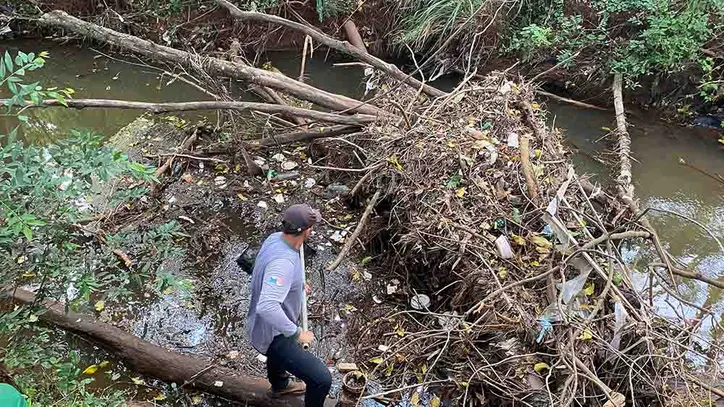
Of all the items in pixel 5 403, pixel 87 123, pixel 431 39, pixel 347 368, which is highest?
pixel 5 403

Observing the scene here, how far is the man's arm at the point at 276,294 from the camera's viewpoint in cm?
288

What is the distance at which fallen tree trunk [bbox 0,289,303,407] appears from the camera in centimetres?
355

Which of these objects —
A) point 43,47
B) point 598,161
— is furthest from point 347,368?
point 43,47

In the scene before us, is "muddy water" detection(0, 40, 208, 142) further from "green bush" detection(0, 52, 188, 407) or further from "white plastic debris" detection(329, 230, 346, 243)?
"green bush" detection(0, 52, 188, 407)

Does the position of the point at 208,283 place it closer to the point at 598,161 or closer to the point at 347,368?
the point at 347,368

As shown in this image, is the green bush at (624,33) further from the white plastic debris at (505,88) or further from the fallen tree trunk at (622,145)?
the white plastic debris at (505,88)

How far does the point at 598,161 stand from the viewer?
639 centimetres

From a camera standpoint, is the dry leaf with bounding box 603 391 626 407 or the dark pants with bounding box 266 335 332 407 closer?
the dry leaf with bounding box 603 391 626 407

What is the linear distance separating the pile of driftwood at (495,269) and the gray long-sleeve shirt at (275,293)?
66cm

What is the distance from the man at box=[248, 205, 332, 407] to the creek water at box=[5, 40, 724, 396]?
303cm

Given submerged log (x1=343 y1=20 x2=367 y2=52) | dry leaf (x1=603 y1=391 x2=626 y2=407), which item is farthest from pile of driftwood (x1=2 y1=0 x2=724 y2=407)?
submerged log (x1=343 y1=20 x2=367 y2=52)

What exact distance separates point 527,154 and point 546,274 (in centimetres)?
128

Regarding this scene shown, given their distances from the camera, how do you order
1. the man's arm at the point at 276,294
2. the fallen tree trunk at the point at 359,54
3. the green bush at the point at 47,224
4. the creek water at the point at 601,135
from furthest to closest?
the fallen tree trunk at the point at 359,54 → the creek water at the point at 601,135 → the man's arm at the point at 276,294 → the green bush at the point at 47,224

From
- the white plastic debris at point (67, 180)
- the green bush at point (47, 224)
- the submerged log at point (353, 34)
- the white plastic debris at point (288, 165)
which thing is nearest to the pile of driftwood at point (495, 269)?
the white plastic debris at point (288, 165)
